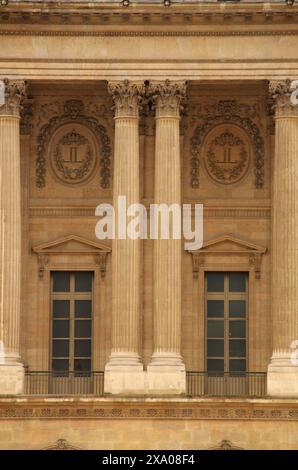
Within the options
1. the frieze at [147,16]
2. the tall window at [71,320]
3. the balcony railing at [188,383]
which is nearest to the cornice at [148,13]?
the frieze at [147,16]

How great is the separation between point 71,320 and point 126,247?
311 centimetres

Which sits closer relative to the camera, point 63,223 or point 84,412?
point 84,412

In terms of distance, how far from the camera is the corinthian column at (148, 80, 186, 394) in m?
51.1

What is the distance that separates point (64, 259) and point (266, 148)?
20.1 feet

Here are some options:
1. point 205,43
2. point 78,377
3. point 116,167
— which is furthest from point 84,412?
point 205,43

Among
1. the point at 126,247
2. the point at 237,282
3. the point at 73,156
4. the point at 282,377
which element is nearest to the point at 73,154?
the point at 73,156

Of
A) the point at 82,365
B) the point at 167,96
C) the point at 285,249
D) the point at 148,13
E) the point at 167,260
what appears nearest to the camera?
the point at 285,249

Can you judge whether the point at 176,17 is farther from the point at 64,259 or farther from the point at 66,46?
the point at 64,259

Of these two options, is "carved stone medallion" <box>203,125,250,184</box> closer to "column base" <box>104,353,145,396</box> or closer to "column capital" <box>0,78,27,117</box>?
"column capital" <box>0,78,27,117</box>

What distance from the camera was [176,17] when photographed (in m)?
51.6

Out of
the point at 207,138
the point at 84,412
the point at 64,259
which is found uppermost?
the point at 207,138

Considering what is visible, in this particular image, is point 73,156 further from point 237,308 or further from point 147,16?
point 237,308

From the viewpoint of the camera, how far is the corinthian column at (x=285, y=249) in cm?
5097

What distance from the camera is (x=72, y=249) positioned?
2116 inches
